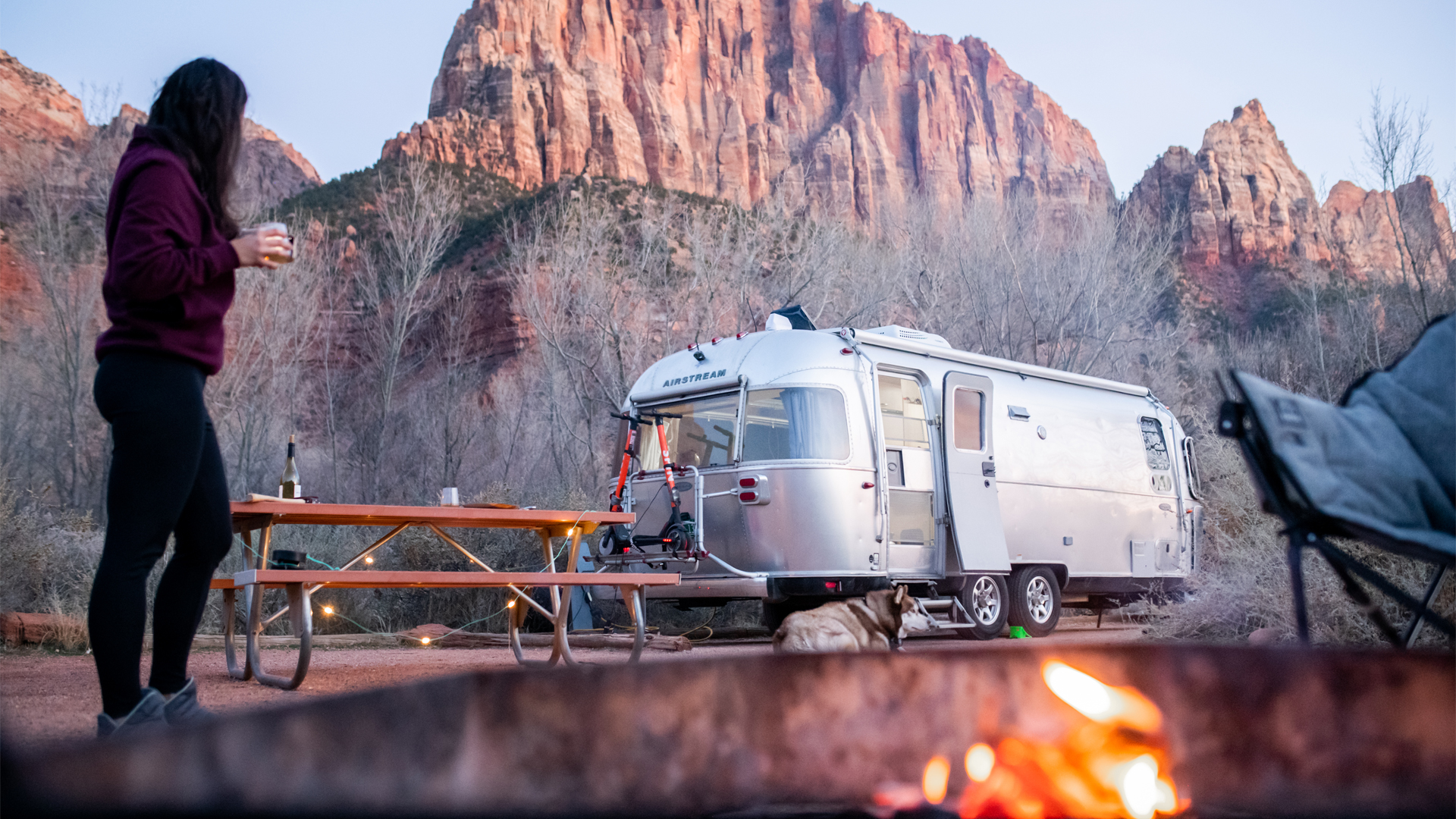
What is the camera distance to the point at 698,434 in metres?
8.33

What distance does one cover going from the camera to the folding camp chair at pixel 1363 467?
1.82 meters

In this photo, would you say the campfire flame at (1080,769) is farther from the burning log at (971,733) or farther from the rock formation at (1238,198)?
the rock formation at (1238,198)

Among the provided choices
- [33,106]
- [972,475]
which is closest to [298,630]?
[972,475]

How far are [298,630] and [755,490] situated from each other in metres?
3.62

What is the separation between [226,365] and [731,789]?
890 inches

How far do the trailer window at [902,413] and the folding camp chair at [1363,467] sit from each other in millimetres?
5908

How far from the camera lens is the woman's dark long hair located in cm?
266

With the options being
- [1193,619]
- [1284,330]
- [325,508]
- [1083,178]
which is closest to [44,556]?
[325,508]

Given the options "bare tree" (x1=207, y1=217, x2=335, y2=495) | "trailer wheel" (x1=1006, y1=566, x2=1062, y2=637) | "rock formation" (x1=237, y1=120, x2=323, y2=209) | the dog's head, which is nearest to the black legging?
the dog's head

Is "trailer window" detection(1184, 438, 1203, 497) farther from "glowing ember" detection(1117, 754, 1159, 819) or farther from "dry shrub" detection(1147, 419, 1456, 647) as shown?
"glowing ember" detection(1117, 754, 1159, 819)

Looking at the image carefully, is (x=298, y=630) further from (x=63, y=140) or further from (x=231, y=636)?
(x=63, y=140)

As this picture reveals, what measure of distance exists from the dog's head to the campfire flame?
4.49m

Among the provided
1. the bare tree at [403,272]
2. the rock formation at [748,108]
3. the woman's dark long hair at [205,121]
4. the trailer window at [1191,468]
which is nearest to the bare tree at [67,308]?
the bare tree at [403,272]

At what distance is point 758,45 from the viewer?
71.7 m
